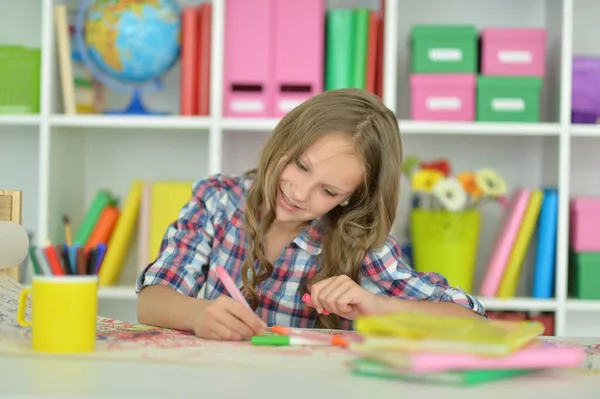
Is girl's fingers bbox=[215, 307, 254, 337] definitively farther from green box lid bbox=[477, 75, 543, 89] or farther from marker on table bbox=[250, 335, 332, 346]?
green box lid bbox=[477, 75, 543, 89]

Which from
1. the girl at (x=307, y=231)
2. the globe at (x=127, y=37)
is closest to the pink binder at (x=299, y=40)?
the globe at (x=127, y=37)

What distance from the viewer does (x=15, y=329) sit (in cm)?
103

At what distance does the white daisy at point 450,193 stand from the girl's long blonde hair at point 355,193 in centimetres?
84

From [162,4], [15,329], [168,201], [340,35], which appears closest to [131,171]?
[168,201]

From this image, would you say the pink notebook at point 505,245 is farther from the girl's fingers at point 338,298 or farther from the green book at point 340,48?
the girl's fingers at point 338,298

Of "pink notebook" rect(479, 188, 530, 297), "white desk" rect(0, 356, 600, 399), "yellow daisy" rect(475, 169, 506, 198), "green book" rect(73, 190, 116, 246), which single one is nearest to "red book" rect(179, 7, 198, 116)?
"green book" rect(73, 190, 116, 246)

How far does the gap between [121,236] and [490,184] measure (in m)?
1.04

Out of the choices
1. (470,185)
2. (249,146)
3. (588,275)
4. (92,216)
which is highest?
(249,146)

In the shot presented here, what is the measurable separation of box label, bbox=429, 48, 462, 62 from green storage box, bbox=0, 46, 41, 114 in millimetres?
1106

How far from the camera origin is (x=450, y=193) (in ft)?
7.68

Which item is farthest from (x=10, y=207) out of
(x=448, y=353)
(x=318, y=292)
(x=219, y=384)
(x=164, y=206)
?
(x=164, y=206)

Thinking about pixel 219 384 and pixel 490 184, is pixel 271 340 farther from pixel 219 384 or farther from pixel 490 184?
pixel 490 184

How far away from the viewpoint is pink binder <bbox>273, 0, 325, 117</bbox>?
2.36 metres

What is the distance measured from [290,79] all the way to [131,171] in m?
0.64
